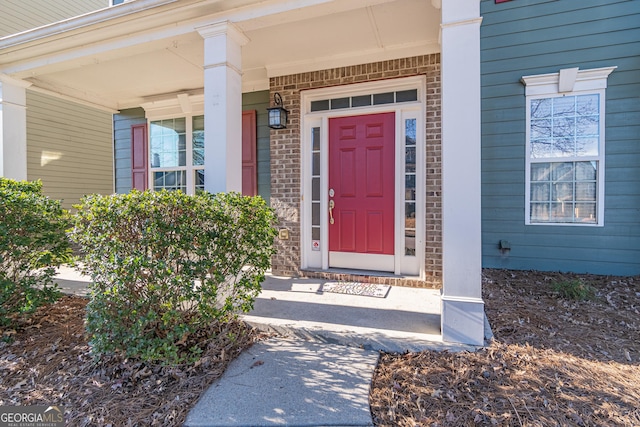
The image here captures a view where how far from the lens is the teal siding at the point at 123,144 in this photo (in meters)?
5.51

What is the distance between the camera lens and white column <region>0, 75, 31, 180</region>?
13.2ft

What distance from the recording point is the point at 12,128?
4078mm

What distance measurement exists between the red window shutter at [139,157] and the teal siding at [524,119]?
16.6ft

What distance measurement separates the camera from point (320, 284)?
3811 mm

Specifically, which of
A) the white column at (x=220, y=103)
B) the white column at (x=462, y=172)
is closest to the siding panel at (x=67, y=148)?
the white column at (x=220, y=103)

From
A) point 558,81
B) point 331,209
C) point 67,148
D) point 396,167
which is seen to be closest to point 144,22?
point 331,209

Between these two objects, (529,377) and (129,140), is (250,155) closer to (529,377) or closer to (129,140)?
(129,140)

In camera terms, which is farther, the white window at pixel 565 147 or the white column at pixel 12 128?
the white column at pixel 12 128

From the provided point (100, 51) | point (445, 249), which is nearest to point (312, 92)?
point (100, 51)

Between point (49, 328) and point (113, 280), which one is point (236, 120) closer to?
point (113, 280)

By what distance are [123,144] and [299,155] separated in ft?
11.3

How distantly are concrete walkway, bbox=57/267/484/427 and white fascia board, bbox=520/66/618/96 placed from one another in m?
2.69

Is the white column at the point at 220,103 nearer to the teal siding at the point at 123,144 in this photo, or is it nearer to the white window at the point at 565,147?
the teal siding at the point at 123,144

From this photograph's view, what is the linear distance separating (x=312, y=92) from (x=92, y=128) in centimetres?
566
